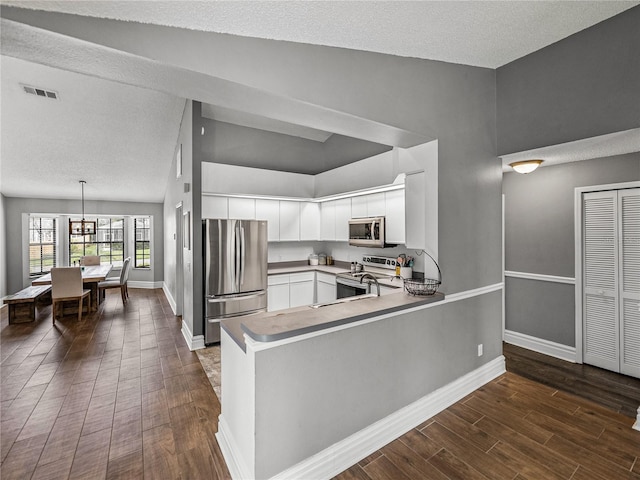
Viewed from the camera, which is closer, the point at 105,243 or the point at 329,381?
the point at 329,381

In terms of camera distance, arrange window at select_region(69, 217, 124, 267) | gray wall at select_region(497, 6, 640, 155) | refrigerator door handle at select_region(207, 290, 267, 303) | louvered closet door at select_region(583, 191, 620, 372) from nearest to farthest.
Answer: gray wall at select_region(497, 6, 640, 155) → louvered closet door at select_region(583, 191, 620, 372) → refrigerator door handle at select_region(207, 290, 267, 303) → window at select_region(69, 217, 124, 267)

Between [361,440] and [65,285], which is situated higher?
[65,285]

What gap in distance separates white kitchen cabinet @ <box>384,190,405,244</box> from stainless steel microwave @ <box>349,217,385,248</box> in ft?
0.31

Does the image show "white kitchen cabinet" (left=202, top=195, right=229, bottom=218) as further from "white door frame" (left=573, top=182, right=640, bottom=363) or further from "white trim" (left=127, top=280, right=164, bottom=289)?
"white trim" (left=127, top=280, right=164, bottom=289)

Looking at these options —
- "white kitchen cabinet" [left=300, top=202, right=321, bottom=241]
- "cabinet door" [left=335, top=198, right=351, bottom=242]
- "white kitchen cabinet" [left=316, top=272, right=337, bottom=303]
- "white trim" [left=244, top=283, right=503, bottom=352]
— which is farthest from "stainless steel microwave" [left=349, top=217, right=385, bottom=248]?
"white trim" [left=244, top=283, right=503, bottom=352]

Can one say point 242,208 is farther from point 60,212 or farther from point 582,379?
point 60,212

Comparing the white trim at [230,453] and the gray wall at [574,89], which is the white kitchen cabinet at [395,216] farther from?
A: the white trim at [230,453]

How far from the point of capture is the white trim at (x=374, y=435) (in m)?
1.74

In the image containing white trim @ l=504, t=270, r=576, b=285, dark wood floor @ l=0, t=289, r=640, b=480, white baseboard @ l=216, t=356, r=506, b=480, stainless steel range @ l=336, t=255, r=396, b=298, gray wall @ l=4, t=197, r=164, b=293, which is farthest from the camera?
gray wall @ l=4, t=197, r=164, b=293

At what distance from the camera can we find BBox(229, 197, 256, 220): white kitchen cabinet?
4.46m

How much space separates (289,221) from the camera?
5.09 metres

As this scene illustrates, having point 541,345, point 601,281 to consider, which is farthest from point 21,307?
point 601,281

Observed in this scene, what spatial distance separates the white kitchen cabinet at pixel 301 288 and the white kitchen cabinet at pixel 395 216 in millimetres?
1626

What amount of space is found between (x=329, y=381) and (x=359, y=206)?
9.97 ft
